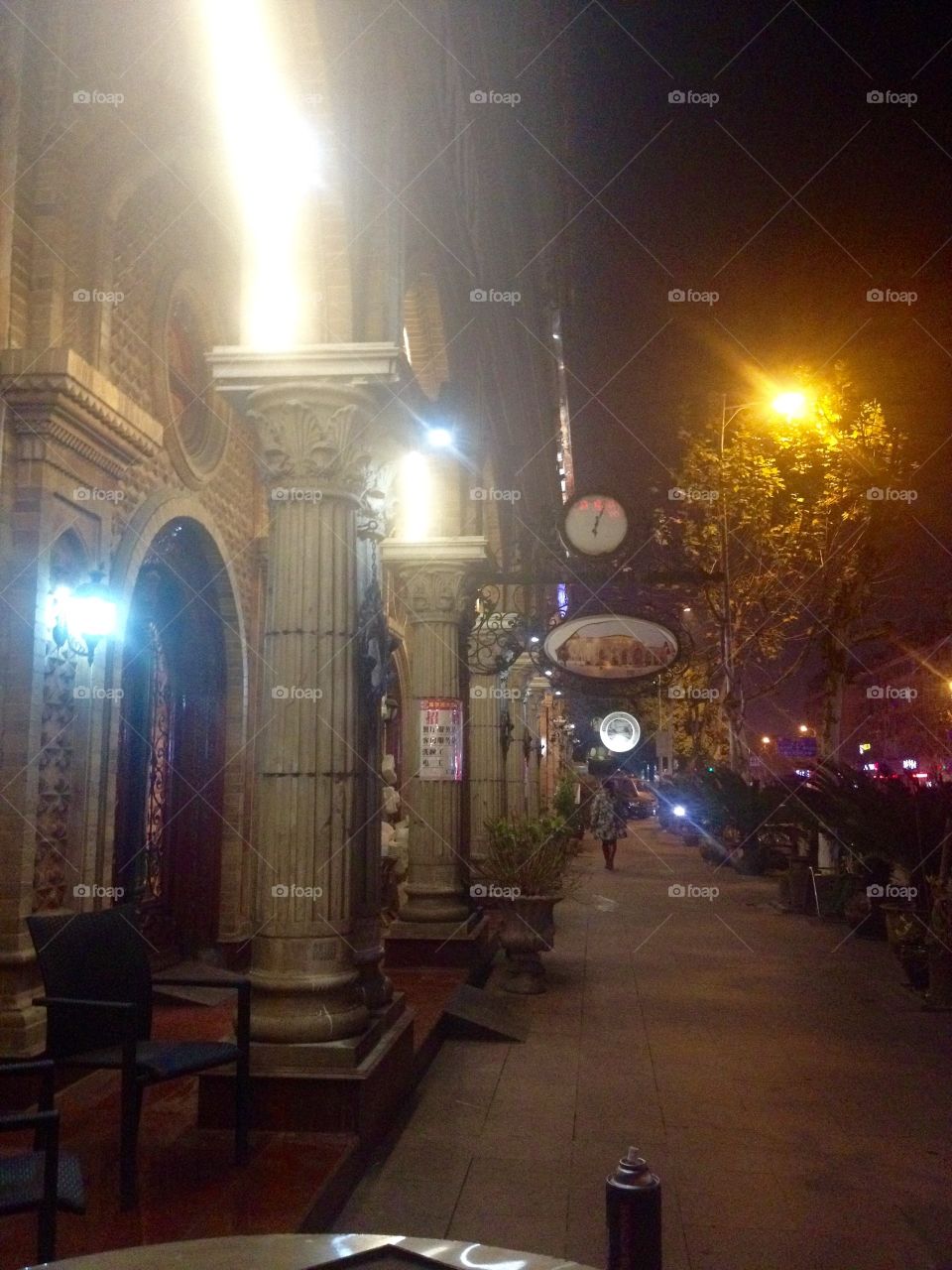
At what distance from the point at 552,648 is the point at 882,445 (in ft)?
36.4

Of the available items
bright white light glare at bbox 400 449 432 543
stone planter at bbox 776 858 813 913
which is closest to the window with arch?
bright white light glare at bbox 400 449 432 543

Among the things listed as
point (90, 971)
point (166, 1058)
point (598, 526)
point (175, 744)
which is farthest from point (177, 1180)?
point (598, 526)

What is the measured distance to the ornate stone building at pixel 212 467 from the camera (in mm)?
6086

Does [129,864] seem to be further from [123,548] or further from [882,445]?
[882,445]

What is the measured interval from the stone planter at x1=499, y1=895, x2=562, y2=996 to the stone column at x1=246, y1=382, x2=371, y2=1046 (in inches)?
176

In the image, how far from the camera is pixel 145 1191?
4590 mm

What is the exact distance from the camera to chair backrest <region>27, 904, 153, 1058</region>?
15.5ft

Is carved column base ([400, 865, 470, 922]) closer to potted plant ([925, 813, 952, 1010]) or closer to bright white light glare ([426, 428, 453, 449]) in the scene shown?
bright white light glare ([426, 428, 453, 449])

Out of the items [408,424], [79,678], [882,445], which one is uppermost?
[882,445]

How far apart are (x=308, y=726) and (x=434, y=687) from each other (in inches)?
203

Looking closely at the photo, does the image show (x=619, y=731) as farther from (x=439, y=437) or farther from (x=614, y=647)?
(x=439, y=437)

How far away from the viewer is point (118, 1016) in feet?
14.9

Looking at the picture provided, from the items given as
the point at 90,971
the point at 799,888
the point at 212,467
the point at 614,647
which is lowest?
the point at 799,888

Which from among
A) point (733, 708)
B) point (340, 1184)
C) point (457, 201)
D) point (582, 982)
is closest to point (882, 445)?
point (733, 708)
